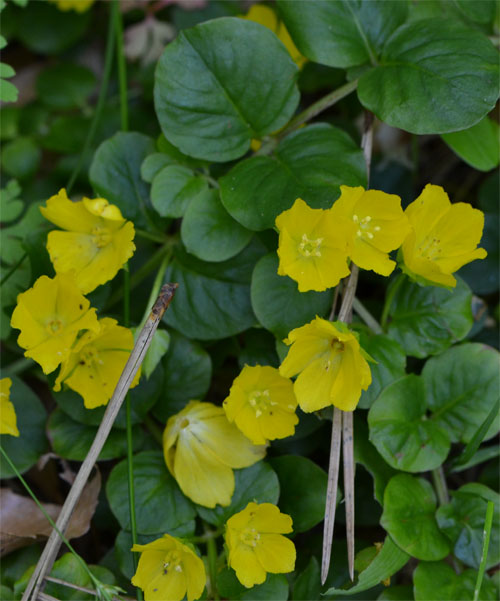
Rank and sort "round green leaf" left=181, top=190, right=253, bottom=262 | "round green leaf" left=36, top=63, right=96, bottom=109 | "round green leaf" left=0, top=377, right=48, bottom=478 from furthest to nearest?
"round green leaf" left=36, top=63, right=96, bottom=109
"round green leaf" left=0, top=377, right=48, bottom=478
"round green leaf" left=181, top=190, right=253, bottom=262

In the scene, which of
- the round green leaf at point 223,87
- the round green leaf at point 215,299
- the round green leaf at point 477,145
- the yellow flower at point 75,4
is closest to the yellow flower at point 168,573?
the round green leaf at point 215,299

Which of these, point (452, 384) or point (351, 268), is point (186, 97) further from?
point (452, 384)

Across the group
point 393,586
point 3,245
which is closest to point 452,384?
point 393,586

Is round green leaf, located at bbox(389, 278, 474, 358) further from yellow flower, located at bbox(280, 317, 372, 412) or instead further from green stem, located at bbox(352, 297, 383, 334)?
yellow flower, located at bbox(280, 317, 372, 412)

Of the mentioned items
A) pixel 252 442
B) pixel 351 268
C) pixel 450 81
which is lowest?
pixel 252 442

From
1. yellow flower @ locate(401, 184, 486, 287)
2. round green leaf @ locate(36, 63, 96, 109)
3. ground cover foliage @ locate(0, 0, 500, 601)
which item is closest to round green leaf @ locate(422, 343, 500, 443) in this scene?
ground cover foliage @ locate(0, 0, 500, 601)

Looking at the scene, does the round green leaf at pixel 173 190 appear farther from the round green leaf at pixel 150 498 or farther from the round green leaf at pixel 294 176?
the round green leaf at pixel 150 498

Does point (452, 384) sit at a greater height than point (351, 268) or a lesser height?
lesser
